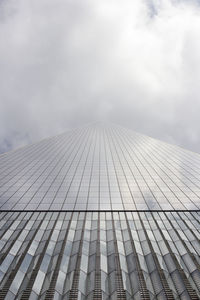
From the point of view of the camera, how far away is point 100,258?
13.7m

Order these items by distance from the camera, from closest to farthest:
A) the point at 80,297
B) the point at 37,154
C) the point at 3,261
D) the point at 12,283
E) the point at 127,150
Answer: the point at 80,297 < the point at 12,283 < the point at 3,261 < the point at 37,154 < the point at 127,150

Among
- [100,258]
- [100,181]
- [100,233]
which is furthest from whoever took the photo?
[100,181]

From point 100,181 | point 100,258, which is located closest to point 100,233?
point 100,258

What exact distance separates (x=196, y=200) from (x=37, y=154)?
163 feet

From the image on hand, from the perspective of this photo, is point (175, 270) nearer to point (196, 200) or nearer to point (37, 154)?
point (196, 200)

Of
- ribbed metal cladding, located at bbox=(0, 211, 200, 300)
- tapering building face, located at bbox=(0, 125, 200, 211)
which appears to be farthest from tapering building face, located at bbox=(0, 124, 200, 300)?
tapering building face, located at bbox=(0, 125, 200, 211)

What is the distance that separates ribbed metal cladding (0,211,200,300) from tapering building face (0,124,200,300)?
72mm

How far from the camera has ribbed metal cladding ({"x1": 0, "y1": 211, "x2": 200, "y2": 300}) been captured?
420 inches

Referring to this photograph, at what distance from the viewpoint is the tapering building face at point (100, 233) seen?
11.0m

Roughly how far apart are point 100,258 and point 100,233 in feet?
13.8

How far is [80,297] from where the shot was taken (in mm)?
10281

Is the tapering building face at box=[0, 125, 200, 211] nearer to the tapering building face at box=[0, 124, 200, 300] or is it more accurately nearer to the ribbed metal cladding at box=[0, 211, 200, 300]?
the tapering building face at box=[0, 124, 200, 300]

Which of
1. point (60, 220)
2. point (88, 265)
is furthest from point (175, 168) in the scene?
point (88, 265)

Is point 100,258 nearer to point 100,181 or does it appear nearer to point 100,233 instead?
point 100,233
